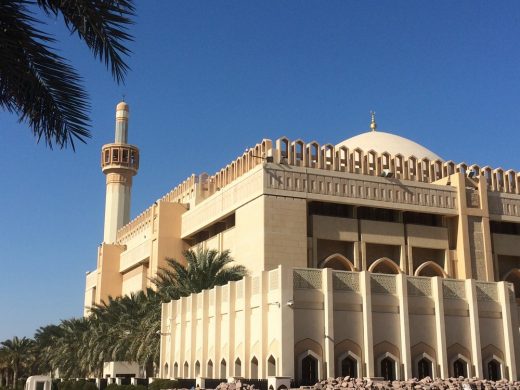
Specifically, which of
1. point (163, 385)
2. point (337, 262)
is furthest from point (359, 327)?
point (337, 262)

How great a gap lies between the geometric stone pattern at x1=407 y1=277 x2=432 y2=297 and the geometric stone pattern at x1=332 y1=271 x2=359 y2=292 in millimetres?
2091

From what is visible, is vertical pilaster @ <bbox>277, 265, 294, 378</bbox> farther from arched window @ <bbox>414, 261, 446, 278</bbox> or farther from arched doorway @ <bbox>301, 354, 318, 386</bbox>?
arched window @ <bbox>414, 261, 446, 278</bbox>

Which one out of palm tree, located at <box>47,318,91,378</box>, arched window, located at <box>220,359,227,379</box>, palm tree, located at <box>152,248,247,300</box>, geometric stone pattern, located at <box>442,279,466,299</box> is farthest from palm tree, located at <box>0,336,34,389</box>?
geometric stone pattern, located at <box>442,279,466,299</box>

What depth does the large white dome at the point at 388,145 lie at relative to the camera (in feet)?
128

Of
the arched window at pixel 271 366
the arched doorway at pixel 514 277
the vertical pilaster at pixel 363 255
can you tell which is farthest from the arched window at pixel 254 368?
the arched doorway at pixel 514 277

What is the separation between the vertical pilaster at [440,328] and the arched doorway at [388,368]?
1.64m

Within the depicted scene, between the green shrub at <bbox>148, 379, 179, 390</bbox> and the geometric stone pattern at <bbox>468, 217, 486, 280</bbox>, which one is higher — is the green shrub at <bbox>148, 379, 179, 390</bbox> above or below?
below

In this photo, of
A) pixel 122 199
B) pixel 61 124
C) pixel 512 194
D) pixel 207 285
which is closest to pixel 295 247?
pixel 207 285

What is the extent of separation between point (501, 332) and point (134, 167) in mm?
40223

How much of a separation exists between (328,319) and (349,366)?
1817 mm

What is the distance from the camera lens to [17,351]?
191 ft

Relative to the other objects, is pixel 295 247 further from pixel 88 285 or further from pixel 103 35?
pixel 88 285

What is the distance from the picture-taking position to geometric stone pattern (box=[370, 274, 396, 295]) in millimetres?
22922

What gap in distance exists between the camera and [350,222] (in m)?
31.6
